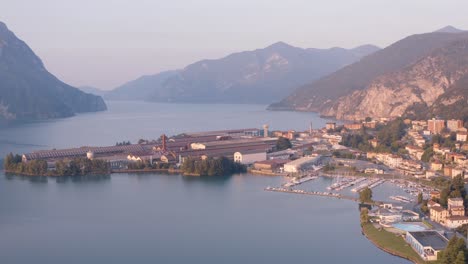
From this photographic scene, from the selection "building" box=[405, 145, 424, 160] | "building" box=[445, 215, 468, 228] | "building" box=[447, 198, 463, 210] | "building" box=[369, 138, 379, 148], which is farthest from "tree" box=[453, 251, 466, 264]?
"building" box=[369, 138, 379, 148]

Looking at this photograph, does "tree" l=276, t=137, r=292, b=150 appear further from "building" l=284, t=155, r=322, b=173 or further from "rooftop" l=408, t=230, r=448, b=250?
"rooftop" l=408, t=230, r=448, b=250

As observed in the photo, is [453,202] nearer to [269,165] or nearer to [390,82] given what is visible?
[269,165]

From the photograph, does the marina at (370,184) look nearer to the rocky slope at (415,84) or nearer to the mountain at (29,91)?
the rocky slope at (415,84)

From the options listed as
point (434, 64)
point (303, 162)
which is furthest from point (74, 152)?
point (434, 64)

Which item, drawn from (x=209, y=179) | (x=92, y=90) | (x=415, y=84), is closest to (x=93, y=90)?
(x=92, y=90)

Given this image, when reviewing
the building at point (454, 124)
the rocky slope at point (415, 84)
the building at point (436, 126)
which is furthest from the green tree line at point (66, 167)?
the rocky slope at point (415, 84)

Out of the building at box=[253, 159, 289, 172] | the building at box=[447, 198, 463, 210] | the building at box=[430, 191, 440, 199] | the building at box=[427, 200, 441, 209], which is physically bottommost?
the building at box=[427, 200, 441, 209]
